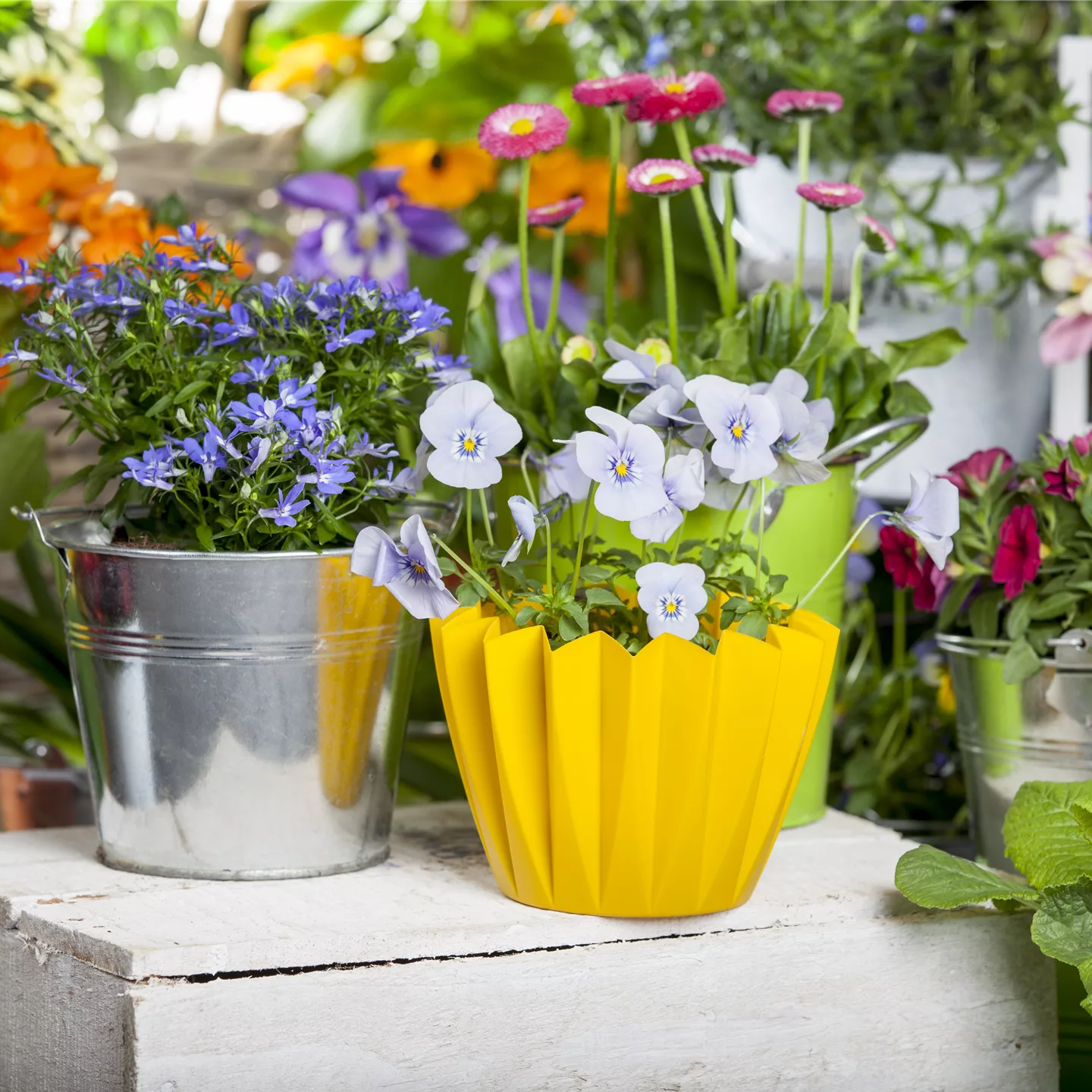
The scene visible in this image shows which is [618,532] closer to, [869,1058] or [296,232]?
[869,1058]

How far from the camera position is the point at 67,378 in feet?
2.25

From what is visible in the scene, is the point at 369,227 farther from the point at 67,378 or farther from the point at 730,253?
the point at 67,378

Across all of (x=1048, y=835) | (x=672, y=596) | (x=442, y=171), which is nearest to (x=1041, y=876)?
(x=1048, y=835)

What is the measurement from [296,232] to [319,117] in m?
0.16

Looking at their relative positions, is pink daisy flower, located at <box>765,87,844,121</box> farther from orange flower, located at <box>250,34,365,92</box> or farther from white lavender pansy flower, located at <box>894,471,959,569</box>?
orange flower, located at <box>250,34,365,92</box>

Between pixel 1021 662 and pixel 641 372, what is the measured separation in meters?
0.32

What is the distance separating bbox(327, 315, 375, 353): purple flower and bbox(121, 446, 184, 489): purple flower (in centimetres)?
10

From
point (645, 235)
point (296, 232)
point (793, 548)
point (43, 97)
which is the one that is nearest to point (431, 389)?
point (793, 548)

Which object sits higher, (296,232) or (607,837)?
(296,232)

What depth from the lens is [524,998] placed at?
65cm

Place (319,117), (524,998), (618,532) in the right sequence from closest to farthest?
(524,998) → (618,532) → (319,117)

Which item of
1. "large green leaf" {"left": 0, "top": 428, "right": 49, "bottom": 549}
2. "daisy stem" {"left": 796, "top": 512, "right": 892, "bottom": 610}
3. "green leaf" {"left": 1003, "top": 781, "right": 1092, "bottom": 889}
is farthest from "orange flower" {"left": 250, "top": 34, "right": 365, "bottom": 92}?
"green leaf" {"left": 1003, "top": 781, "right": 1092, "bottom": 889}

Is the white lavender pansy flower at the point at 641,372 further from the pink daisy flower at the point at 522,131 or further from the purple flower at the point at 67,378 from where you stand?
the purple flower at the point at 67,378

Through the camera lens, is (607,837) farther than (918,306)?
No
